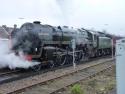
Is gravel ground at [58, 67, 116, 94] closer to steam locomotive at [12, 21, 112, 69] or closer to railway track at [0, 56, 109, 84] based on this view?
railway track at [0, 56, 109, 84]

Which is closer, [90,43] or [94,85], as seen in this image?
[94,85]

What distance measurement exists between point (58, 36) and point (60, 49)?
826 mm

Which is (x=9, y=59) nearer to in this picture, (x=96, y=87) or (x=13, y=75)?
(x=13, y=75)

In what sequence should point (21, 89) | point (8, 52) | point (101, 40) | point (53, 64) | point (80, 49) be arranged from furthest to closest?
point (101, 40), point (80, 49), point (53, 64), point (8, 52), point (21, 89)

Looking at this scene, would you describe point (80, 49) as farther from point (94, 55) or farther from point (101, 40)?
point (101, 40)

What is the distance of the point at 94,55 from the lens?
2938 cm

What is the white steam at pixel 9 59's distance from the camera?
1597cm

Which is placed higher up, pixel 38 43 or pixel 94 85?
pixel 38 43

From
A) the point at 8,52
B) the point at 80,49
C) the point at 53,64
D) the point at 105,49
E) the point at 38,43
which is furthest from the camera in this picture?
the point at 105,49

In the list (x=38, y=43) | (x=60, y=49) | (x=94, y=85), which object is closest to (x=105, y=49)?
(x=60, y=49)

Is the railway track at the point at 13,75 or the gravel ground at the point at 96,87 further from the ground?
the railway track at the point at 13,75

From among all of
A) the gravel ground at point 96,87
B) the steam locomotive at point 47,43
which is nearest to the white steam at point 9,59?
the steam locomotive at point 47,43

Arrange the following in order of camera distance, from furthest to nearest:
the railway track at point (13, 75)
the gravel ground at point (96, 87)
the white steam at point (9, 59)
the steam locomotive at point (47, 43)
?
the steam locomotive at point (47, 43) < the white steam at point (9, 59) < the railway track at point (13, 75) < the gravel ground at point (96, 87)

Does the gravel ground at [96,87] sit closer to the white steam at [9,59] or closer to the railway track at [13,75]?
the railway track at [13,75]
